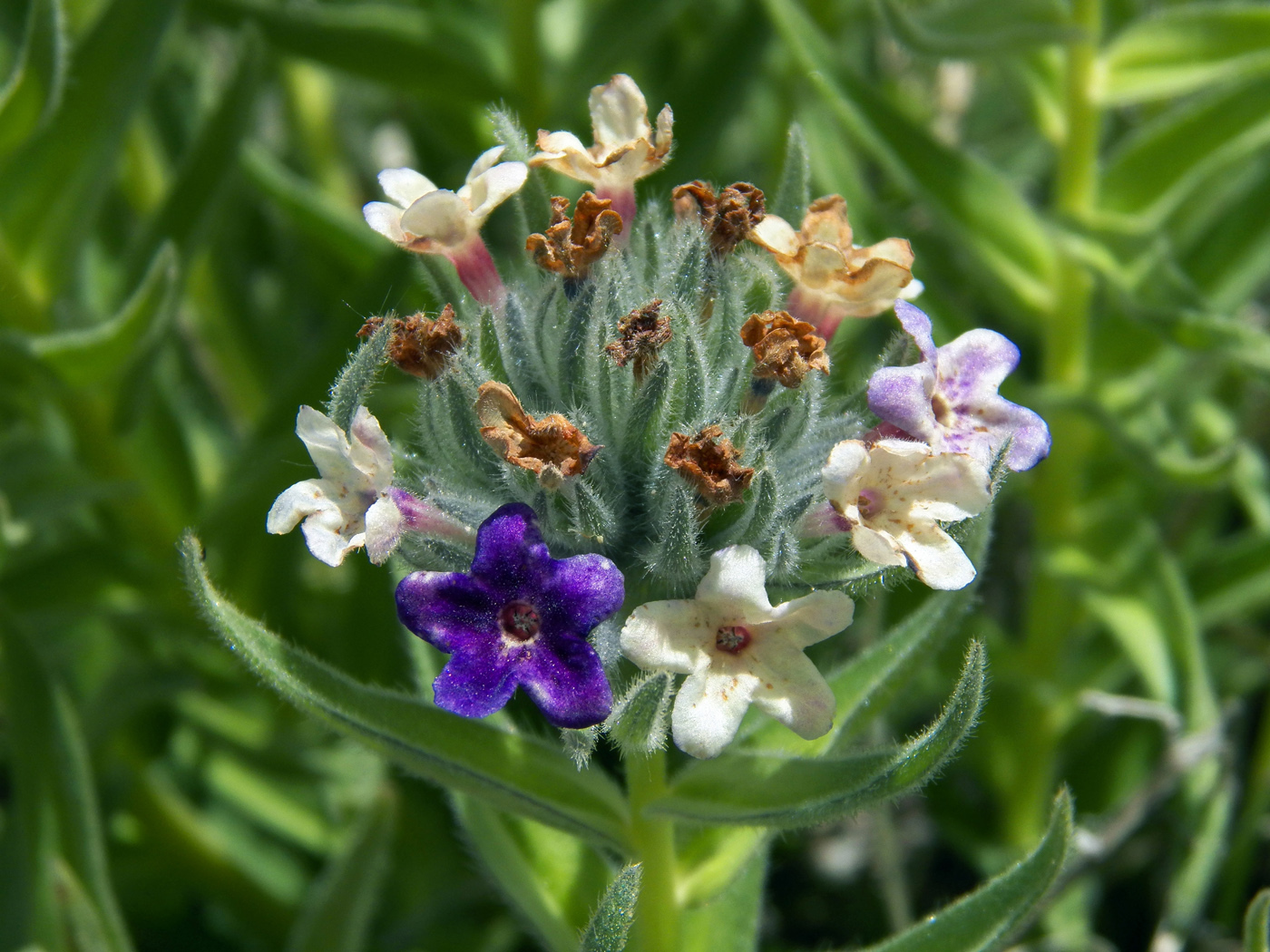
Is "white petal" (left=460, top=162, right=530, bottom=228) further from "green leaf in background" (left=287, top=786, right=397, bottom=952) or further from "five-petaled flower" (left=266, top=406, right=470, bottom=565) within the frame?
"green leaf in background" (left=287, top=786, right=397, bottom=952)

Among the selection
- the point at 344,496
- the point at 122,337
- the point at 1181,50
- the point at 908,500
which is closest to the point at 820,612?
the point at 908,500

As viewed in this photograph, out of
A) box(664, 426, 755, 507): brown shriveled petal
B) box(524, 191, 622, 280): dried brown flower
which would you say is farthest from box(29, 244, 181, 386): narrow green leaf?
box(664, 426, 755, 507): brown shriveled petal

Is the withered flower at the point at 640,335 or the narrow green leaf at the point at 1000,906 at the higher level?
the withered flower at the point at 640,335

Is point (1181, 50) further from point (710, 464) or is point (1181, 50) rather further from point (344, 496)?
point (344, 496)

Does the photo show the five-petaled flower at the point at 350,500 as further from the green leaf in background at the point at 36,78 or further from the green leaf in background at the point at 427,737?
the green leaf in background at the point at 36,78

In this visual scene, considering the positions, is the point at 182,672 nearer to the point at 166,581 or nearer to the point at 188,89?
the point at 166,581

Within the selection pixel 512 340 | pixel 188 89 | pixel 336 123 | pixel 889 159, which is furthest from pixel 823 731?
pixel 336 123

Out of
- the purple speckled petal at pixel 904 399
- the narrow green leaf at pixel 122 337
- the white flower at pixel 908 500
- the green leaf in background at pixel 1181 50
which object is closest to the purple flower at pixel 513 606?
the white flower at pixel 908 500
